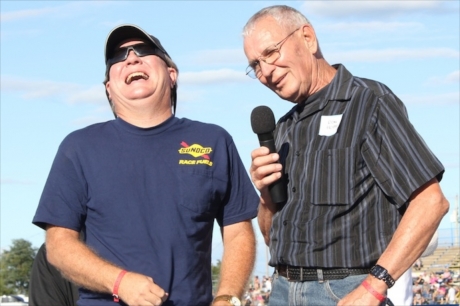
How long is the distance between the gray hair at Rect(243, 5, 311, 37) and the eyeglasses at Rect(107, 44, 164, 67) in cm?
50

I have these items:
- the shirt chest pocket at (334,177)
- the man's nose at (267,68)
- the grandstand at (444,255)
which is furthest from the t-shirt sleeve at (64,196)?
the grandstand at (444,255)

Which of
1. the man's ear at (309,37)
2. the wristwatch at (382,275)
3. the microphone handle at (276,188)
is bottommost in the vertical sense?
the wristwatch at (382,275)

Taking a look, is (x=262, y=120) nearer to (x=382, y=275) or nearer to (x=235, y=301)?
(x=235, y=301)

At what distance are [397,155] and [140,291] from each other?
1.30 m

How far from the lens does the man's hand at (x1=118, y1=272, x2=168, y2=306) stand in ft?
13.7

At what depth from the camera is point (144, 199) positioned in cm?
457

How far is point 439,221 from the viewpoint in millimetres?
4137

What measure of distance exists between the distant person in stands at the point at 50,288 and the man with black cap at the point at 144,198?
1.48 meters

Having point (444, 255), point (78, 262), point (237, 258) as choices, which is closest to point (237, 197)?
point (237, 258)

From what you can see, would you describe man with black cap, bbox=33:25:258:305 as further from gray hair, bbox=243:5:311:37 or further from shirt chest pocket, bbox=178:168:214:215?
gray hair, bbox=243:5:311:37

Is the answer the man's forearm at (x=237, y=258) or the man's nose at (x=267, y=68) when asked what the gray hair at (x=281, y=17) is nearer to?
the man's nose at (x=267, y=68)

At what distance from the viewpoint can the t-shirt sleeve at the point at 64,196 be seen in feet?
14.8

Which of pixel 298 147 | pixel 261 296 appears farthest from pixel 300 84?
pixel 261 296

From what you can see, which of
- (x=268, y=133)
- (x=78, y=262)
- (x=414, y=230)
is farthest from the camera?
(x=268, y=133)
